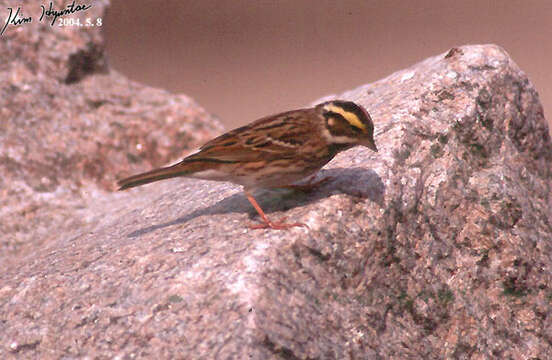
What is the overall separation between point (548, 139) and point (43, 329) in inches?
200

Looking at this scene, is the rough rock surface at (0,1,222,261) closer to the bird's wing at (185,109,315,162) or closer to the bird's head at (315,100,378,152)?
the bird's wing at (185,109,315,162)

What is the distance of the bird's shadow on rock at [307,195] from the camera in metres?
4.45

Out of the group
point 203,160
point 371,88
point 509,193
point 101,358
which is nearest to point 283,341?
point 101,358

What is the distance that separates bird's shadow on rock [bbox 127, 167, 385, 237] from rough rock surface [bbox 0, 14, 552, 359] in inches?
0.6

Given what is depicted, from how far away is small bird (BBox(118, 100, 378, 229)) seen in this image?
4430mm

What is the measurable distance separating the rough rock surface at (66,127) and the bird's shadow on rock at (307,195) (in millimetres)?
2360

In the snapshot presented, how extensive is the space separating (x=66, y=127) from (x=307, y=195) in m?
4.32

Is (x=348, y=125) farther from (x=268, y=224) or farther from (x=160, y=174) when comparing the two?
(x=160, y=174)


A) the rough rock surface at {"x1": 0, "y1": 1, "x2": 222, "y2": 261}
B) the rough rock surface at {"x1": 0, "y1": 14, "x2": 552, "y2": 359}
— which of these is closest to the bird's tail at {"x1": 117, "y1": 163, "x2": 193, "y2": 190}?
the rough rock surface at {"x1": 0, "y1": 14, "x2": 552, "y2": 359}

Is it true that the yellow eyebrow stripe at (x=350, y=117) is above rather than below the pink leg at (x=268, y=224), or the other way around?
above

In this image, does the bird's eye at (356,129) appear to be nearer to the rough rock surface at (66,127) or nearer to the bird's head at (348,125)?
the bird's head at (348,125)
